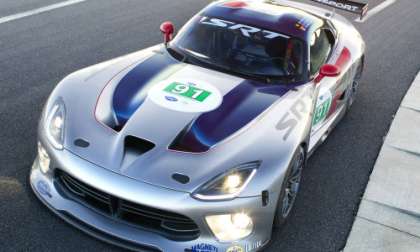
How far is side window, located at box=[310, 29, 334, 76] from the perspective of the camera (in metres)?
5.18

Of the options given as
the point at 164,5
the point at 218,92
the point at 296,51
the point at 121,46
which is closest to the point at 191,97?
the point at 218,92

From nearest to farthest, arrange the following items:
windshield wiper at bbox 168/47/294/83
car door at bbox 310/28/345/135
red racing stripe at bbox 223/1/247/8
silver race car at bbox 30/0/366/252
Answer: silver race car at bbox 30/0/366/252
windshield wiper at bbox 168/47/294/83
car door at bbox 310/28/345/135
red racing stripe at bbox 223/1/247/8

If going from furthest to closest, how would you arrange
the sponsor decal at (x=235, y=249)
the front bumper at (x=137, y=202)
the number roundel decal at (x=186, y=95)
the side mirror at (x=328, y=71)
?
the side mirror at (x=328, y=71) < the number roundel decal at (x=186, y=95) < the sponsor decal at (x=235, y=249) < the front bumper at (x=137, y=202)

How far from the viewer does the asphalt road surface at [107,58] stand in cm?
406

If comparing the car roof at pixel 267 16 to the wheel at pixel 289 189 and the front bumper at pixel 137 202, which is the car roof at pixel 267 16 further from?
the front bumper at pixel 137 202

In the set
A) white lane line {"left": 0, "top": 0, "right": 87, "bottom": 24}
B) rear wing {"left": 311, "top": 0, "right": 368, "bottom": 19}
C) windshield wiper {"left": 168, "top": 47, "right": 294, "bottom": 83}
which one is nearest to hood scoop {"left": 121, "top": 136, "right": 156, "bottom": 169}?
windshield wiper {"left": 168, "top": 47, "right": 294, "bottom": 83}

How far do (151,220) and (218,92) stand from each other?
1.28 m

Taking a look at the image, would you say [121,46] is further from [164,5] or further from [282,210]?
[282,210]

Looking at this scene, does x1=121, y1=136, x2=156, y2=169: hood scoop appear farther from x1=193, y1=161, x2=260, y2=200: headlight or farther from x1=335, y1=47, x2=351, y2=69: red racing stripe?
x1=335, y1=47, x2=351, y2=69: red racing stripe

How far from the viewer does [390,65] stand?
27.8ft

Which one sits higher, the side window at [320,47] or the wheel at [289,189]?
the side window at [320,47]

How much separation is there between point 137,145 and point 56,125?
2.24ft

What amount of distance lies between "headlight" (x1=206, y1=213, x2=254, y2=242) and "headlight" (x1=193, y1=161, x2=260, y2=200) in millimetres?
134

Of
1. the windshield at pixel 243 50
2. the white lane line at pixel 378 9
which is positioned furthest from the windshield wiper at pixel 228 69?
the white lane line at pixel 378 9
